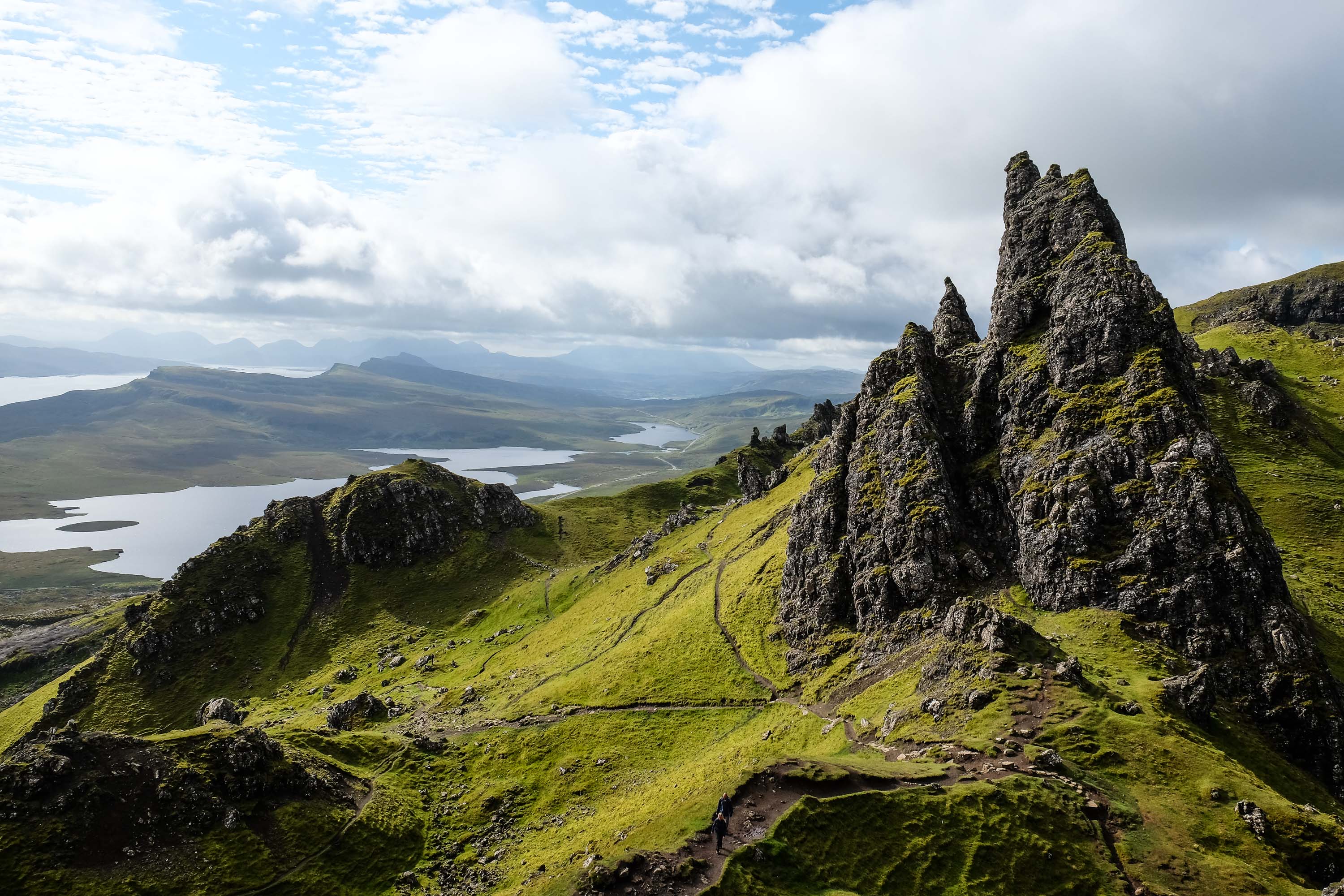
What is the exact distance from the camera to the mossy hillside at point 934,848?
36.4m

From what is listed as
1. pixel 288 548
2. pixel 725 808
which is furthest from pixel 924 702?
pixel 288 548

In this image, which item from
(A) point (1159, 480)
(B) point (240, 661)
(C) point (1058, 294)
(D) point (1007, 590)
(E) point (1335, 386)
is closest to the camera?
(A) point (1159, 480)

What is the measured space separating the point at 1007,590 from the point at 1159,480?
19.2 metres

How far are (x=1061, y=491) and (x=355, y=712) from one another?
11029 cm

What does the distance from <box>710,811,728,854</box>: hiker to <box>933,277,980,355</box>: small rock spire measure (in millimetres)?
87843

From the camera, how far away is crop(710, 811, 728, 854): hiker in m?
38.1

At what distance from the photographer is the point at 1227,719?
5103cm

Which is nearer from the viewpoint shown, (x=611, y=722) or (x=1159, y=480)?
(x=1159, y=480)

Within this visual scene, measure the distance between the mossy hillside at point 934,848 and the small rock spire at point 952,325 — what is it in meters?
79.5

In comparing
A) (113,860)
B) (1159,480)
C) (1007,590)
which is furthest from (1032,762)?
(113,860)

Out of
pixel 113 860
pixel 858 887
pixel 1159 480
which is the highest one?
pixel 1159 480

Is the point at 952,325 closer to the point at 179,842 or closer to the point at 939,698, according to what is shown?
the point at 939,698

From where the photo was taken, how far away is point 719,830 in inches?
1500

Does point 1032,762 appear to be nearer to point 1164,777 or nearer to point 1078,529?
point 1164,777
